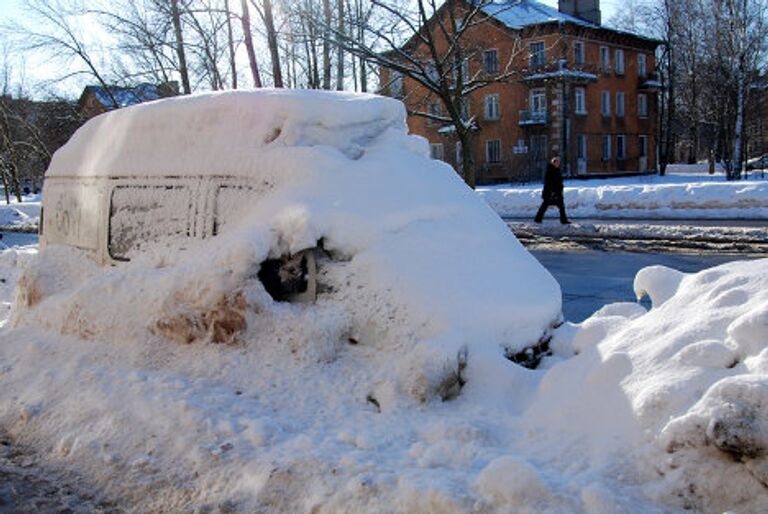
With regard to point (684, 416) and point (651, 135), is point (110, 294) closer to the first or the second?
point (684, 416)

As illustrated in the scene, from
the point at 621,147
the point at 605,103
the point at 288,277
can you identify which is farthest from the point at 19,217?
the point at 621,147

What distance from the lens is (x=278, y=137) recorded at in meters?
4.80

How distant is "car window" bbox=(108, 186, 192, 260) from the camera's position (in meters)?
5.03

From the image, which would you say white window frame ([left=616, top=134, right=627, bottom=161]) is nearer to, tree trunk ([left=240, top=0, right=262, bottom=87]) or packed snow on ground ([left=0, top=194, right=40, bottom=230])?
tree trunk ([left=240, top=0, right=262, bottom=87])

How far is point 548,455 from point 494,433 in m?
0.32

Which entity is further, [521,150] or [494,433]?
[521,150]

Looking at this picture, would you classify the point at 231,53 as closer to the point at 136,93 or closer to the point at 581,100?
the point at 136,93

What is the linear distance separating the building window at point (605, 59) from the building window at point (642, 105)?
16.0 feet

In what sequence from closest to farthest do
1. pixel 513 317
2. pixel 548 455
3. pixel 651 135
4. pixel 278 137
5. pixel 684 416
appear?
pixel 684 416 < pixel 548 455 < pixel 513 317 < pixel 278 137 < pixel 651 135

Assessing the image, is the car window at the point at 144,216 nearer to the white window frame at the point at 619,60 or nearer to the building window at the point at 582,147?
the building window at the point at 582,147

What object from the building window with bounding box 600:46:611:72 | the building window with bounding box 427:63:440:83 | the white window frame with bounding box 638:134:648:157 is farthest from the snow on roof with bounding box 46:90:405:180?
the white window frame with bounding box 638:134:648:157

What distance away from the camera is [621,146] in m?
48.6

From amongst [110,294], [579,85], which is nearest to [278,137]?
[110,294]

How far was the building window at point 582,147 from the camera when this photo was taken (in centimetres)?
4462
